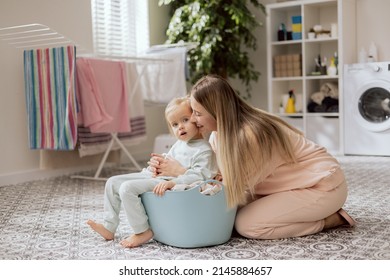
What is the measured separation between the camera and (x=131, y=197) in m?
1.94

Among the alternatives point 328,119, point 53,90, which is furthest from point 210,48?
point 53,90

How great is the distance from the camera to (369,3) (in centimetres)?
482

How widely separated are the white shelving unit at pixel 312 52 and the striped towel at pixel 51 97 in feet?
7.31

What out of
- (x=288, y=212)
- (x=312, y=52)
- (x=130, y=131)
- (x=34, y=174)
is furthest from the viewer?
(x=312, y=52)

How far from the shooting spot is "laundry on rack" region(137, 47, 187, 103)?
4238 millimetres

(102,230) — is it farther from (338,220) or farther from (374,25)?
(374,25)

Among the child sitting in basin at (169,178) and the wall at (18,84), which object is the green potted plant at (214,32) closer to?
the wall at (18,84)

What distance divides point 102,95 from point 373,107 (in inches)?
89.7

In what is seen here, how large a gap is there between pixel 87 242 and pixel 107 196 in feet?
0.66

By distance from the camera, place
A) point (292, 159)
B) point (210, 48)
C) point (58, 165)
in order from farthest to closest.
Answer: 1. point (210, 48)
2. point (58, 165)
3. point (292, 159)

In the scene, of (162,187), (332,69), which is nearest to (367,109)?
(332,69)

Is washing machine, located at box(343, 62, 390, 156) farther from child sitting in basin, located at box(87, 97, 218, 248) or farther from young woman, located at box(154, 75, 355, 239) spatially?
child sitting in basin, located at box(87, 97, 218, 248)

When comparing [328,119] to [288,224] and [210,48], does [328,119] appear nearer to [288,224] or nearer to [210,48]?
[210,48]

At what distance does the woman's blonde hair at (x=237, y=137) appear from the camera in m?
1.88
